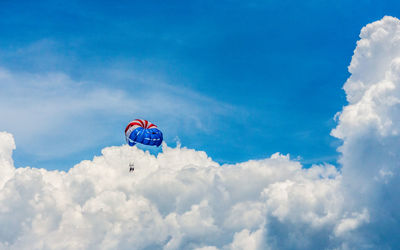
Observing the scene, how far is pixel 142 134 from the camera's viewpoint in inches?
4139

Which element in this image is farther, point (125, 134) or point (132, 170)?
point (125, 134)

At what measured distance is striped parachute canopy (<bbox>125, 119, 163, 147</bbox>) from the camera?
10456 centimetres

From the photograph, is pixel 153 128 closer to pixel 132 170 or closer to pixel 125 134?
pixel 125 134

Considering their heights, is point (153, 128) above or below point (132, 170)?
above

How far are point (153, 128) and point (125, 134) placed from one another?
9362mm

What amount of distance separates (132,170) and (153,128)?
1626 centimetres

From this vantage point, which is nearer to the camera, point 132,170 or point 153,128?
point 132,170

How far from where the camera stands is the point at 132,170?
102 m

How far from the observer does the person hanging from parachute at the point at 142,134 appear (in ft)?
343

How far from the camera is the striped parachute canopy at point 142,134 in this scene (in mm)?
104562

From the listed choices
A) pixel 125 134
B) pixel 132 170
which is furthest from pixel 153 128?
pixel 132 170

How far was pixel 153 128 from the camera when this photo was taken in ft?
365

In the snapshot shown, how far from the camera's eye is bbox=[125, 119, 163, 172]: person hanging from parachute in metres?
105

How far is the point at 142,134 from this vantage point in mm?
105125
